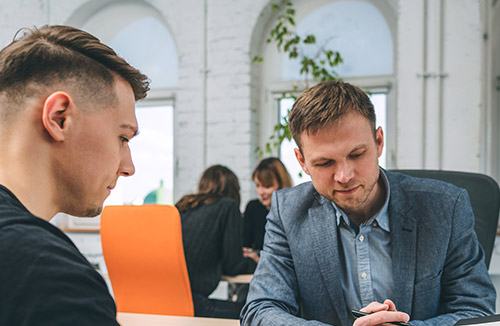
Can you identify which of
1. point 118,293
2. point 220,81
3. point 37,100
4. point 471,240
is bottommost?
point 118,293

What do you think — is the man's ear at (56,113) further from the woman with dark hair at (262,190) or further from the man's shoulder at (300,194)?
the woman with dark hair at (262,190)

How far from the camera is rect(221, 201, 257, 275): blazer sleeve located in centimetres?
266

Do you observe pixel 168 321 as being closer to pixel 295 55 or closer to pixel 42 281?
pixel 42 281

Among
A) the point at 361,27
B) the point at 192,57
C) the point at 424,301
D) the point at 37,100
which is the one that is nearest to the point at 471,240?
the point at 424,301

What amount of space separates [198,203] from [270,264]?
134 cm

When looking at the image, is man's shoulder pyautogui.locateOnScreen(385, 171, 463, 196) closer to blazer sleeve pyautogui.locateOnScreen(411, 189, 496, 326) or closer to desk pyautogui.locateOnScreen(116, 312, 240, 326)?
blazer sleeve pyautogui.locateOnScreen(411, 189, 496, 326)

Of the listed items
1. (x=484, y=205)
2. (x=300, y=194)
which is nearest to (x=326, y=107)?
(x=300, y=194)

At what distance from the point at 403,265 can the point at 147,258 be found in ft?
4.00

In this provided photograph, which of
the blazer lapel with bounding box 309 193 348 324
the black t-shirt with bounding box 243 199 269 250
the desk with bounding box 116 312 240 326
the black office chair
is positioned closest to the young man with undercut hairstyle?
the desk with bounding box 116 312 240 326

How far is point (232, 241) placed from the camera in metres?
2.65

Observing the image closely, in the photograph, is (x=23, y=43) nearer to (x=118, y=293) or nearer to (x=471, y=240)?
(x=471, y=240)

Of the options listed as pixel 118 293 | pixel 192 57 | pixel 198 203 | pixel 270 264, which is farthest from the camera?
pixel 192 57

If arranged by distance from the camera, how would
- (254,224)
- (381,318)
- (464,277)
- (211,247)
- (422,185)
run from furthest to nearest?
(254,224) < (211,247) < (422,185) < (464,277) < (381,318)

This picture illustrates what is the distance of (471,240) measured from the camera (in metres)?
1.37
